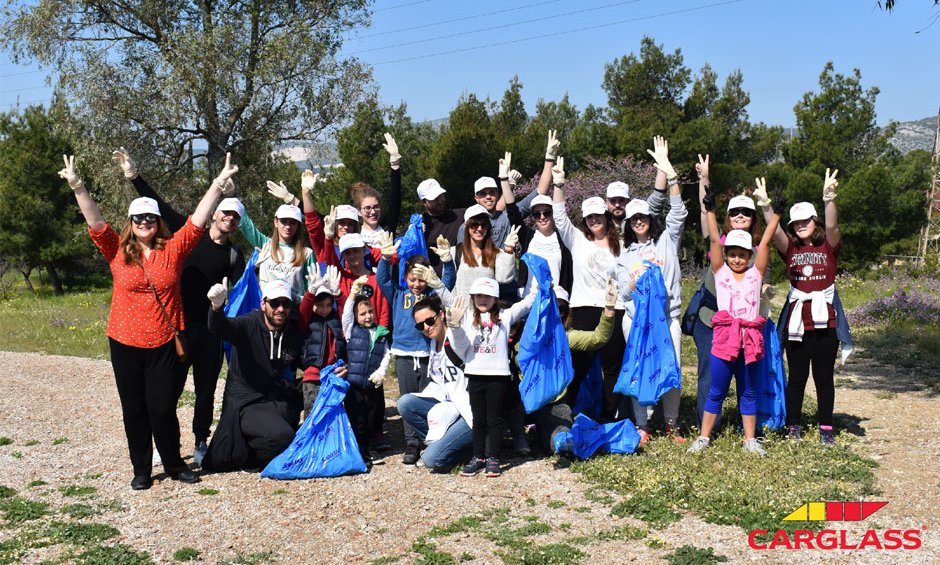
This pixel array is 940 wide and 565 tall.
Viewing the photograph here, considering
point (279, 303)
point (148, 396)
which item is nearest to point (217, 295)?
point (279, 303)

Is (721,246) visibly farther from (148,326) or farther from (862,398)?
(148,326)

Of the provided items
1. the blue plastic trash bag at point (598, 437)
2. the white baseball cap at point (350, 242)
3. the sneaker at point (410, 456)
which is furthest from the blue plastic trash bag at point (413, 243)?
the blue plastic trash bag at point (598, 437)

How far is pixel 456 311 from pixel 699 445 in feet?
6.72

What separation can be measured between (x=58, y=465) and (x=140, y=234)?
225 cm

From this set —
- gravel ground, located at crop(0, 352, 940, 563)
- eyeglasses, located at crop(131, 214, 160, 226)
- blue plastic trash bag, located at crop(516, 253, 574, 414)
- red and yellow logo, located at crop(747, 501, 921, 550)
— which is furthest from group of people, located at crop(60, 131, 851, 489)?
red and yellow logo, located at crop(747, 501, 921, 550)

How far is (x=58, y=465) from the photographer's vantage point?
22.2 feet

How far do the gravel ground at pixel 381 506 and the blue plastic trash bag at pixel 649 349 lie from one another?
0.89m

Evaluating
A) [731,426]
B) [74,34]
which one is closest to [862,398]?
[731,426]

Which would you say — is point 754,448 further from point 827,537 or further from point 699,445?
point 827,537

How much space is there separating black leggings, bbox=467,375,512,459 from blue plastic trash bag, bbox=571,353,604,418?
3.42 feet

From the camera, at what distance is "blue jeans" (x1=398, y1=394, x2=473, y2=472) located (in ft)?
20.4

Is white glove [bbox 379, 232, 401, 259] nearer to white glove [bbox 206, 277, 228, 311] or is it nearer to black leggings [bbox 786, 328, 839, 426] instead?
white glove [bbox 206, 277, 228, 311]

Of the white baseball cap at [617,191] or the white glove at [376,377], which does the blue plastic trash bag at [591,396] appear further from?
the white glove at [376,377]

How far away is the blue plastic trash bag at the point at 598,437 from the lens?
248 inches
